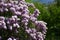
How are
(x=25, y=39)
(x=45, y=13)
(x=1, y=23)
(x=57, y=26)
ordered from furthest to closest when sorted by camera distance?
(x=57, y=26)
(x=45, y=13)
(x=25, y=39)
(x=1, y=23)

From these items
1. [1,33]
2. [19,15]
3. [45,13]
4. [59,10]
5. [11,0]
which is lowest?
[1,33]

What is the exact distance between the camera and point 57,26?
14.4 metres

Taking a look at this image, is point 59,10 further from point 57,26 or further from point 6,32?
point 6,32

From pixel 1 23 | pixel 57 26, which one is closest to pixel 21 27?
pixel 1 23

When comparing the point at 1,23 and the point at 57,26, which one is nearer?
the point at 1,23

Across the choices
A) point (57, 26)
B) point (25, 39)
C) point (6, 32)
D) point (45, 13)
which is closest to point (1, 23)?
point (6, 32)

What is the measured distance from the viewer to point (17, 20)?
189 inches

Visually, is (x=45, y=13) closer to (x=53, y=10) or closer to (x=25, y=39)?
(x=53, y=10)

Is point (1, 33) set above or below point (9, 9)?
below

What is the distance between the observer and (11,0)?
17.1 feet

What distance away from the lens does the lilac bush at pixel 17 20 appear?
4703 mm

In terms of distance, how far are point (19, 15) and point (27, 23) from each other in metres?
0.20

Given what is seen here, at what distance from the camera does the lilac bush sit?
470 centimetres

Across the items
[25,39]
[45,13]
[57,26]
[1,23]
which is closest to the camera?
[1,23]
